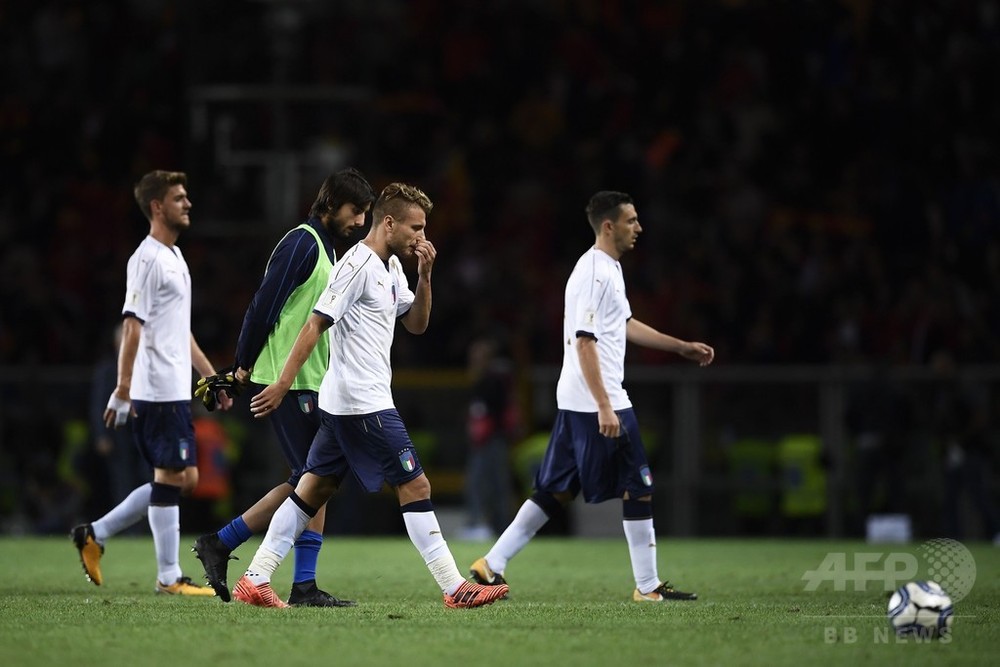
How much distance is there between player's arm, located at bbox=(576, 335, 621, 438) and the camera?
10.3 m

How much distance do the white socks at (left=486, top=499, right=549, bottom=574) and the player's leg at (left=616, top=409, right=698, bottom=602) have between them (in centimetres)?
64

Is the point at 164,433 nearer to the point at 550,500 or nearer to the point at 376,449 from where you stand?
the point at 376,449

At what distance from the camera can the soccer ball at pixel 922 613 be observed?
802 cm

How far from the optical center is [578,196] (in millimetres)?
22844

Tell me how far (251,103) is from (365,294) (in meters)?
11.6

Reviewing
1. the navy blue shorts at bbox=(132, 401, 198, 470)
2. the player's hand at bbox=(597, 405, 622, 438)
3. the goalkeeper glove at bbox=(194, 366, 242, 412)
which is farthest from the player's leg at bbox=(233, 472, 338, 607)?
the player's hand at bbox=(597, 405, 622, 438)

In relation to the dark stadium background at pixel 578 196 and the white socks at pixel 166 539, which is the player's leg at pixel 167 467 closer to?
the white socks at pixel 166 539

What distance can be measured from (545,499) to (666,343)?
4.28 ft

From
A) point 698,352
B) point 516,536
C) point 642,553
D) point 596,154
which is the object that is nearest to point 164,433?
point 516,536

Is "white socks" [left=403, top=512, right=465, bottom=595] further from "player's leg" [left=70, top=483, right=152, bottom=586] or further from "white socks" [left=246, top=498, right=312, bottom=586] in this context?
"player's leg" [left=70, top=483, right=152, bottom=586]

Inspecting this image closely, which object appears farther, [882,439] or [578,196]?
[578,196]

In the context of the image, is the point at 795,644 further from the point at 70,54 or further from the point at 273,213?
the point at 70,54

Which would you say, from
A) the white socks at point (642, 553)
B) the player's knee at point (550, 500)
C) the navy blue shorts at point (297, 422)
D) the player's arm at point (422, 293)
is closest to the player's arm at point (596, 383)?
the white socks at point (642, 553)

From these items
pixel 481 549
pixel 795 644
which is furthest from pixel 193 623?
pixel 481 549
